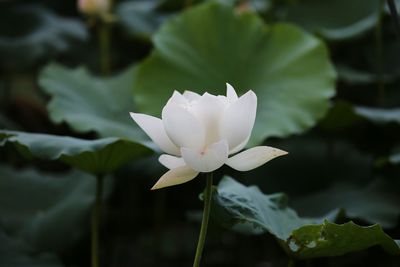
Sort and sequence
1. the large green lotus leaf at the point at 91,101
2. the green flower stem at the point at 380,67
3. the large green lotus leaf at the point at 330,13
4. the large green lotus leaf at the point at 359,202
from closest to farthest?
the large green lotus leaf at the point at 359,202
the large green lotus leaf at the point at 91,101
the green flower stem at the point at 380,67
the large green lotus leaf at the point at 330,13

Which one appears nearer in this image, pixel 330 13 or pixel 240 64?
pixel 240 64

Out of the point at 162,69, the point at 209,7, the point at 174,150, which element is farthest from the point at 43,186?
the point at 174,150

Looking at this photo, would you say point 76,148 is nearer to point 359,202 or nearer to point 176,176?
point 176,176

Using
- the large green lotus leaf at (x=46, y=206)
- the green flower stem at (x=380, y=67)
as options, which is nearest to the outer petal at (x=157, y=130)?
the large green lotus leaf at (x=46, y=206)

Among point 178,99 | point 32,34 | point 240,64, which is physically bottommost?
point 178,99

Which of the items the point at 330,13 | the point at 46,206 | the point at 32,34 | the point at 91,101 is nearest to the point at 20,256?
the point at 46,206

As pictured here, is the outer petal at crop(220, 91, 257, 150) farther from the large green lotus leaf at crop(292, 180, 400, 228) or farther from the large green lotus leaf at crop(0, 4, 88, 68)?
the large green lotus leaf at crop(0, 4, 88, 68)

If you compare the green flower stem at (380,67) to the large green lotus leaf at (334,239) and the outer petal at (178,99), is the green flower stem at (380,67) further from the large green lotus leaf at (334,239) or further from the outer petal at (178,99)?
the outer petal at (178,99)

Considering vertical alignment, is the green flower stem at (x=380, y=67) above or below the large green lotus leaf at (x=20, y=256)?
above
